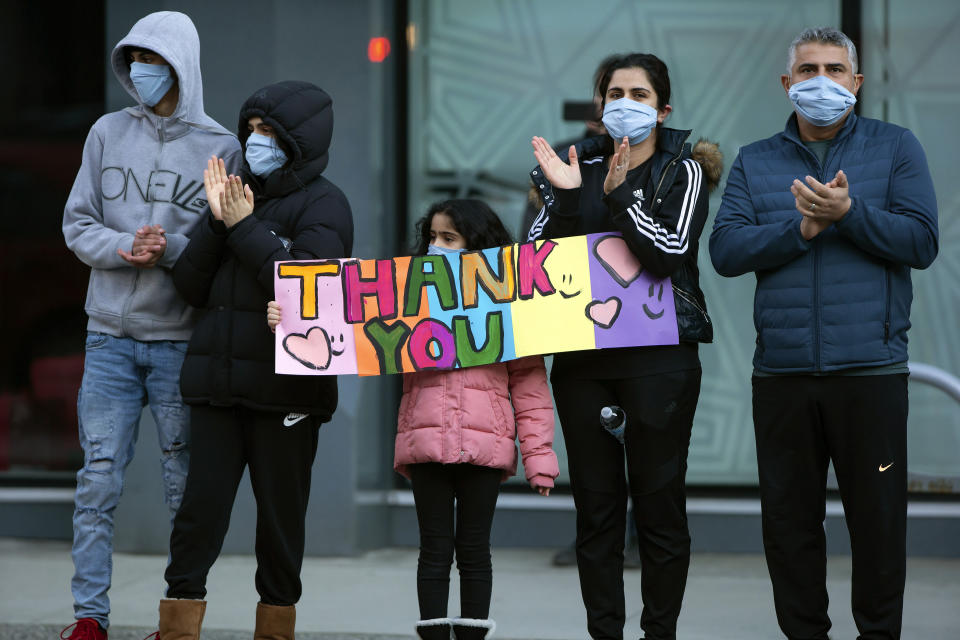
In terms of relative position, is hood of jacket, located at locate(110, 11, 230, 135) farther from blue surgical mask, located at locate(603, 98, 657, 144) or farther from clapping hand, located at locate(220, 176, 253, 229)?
blue surgical mask, located at locate(603, 98, 657, 144)

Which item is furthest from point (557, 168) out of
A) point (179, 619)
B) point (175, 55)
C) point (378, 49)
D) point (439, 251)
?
point (378, 49)

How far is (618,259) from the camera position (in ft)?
13.4

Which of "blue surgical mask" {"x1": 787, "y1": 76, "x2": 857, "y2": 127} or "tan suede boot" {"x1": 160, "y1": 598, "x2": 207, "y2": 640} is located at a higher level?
"blue surgical mask" {"x1": 787, "y1": 76, "x2": 857, "y2": 127}

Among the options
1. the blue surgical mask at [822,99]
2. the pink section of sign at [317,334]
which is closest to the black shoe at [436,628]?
the pink section of sign at [317,334]

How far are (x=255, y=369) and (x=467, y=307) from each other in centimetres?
73

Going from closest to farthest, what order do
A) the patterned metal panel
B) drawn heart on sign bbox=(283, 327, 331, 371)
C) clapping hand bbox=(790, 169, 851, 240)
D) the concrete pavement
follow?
clapping hand bbox=(790, 169, 851, 240), drawn heart on sign bbox=(283, 327, 331, 371), the concrete pavement, the patterned metal panel

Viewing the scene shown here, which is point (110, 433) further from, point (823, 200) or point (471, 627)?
point (823, 200)

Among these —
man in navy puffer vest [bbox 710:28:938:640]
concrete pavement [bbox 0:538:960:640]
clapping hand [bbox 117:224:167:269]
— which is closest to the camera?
man in navy puffer vest [bbox 710:28:938:640]

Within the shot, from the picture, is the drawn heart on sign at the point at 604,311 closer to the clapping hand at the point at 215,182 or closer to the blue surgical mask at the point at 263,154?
the blue surgical mask at the point at 263,154

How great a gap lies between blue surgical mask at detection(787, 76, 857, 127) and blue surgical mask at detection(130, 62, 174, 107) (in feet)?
7.01

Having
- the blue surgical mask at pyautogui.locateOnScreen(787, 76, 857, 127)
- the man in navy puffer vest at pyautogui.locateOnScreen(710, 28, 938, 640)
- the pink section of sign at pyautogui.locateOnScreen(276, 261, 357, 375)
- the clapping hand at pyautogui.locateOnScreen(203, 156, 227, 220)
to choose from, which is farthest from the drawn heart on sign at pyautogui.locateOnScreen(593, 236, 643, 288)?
the clapping hand at pyautogui.locateOnScreen(203, 156, 227, 220)

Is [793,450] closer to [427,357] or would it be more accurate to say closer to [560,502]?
[427,357]

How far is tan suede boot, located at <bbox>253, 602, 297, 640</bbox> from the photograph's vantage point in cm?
419

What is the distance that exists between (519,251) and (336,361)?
0.71 metres
